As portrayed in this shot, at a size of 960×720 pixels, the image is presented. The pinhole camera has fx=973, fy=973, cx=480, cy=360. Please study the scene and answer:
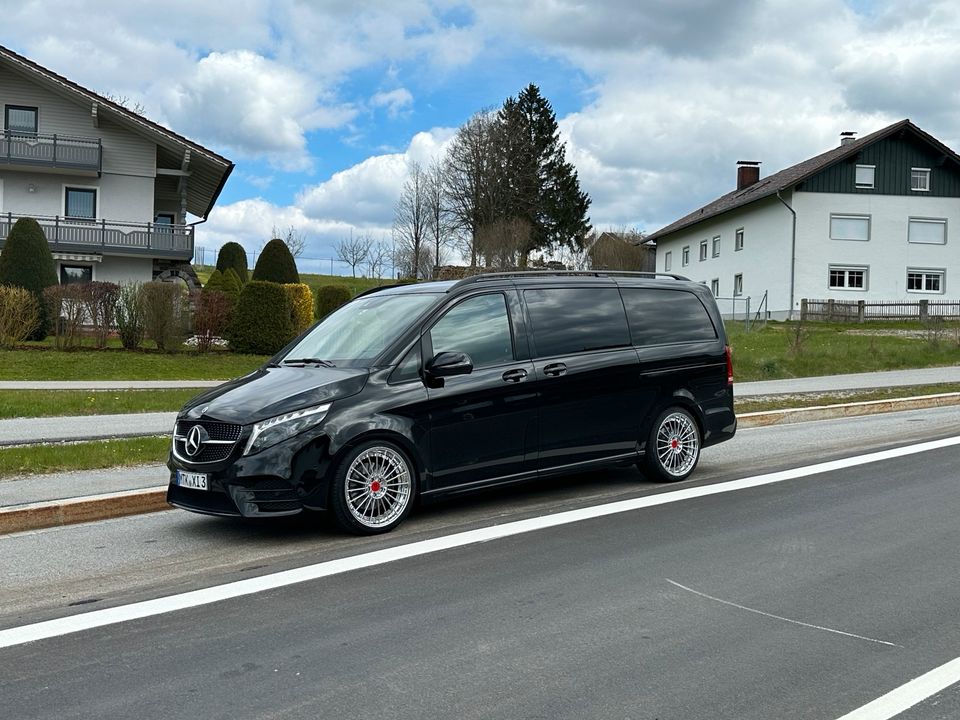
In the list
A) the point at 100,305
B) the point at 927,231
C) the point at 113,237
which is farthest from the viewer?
the point at 927,231

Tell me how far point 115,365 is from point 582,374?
16.0 meters

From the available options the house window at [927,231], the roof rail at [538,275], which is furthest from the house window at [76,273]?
the house window at [927,231]

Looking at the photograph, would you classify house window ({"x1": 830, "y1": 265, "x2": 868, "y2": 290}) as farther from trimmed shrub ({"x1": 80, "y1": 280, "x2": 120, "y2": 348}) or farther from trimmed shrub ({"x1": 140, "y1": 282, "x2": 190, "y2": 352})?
trimmed shrub ({"x1": 80, "y1": 280, "x2": 120, "y2": 348})

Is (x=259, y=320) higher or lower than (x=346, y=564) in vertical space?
higher

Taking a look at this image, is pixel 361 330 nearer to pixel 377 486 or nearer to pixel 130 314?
pixel 377 486

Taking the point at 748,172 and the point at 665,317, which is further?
the point at 748,172

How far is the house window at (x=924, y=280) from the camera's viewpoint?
46472mm

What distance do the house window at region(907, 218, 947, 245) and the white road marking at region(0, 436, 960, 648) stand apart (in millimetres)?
41800

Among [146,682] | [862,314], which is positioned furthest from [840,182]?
[146,682]

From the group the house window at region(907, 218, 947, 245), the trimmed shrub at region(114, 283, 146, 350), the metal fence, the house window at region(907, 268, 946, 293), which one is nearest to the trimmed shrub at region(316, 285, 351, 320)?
the trimmed shrub at region(114, 283, 146, 350)

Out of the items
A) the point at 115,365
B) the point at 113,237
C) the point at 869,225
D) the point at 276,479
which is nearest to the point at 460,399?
the point at 276,479

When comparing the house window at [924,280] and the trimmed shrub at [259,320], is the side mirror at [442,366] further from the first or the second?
the house window at [924,280]

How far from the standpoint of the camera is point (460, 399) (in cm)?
720

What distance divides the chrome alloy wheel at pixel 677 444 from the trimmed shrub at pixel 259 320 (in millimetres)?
16438
